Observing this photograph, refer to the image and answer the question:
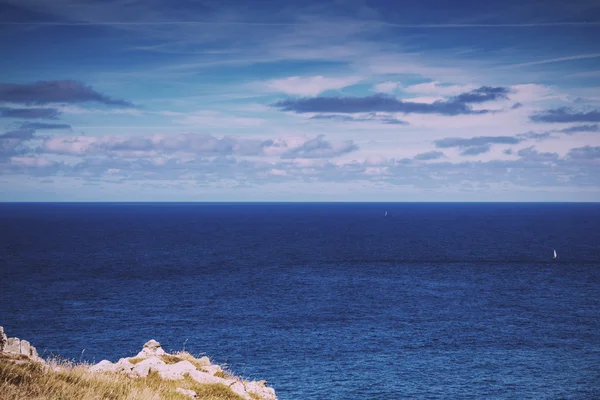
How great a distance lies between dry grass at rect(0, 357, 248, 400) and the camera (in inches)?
595

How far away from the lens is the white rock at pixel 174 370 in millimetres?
23520

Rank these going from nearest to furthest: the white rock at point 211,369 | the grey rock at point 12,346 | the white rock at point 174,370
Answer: the grey rock at point 12,346 → the white rock at point 174,370 → the white rock at point 211,369

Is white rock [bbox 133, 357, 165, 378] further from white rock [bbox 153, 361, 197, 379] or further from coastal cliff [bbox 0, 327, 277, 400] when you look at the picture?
white rock [bbox 153, 361, 197, 379]

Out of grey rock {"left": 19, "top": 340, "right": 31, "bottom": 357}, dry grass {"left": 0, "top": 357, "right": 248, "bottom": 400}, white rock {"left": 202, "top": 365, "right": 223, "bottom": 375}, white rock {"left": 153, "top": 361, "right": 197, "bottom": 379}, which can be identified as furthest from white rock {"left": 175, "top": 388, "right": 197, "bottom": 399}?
grey rock {"left": 19, "top": 340, "right": 31, "bottom": 357}

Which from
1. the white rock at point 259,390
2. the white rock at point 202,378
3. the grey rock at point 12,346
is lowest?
the white rock at point 259,390

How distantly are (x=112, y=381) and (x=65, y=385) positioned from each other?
9.60 ft

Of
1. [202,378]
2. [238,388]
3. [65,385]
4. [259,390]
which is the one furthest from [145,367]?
[65,385]

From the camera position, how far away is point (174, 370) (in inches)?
960

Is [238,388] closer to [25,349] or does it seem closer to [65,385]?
[65,385]

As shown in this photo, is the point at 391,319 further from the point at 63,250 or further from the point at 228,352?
the point at 63,250

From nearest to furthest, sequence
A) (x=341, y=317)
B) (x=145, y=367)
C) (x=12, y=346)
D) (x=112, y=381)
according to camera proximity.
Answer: (x=112, y=381) < (x=12, y=346) < (x=145, y=367) < (x=341, y=317)

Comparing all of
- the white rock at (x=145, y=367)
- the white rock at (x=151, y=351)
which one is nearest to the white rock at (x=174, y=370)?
the white rock at (x=145, y=367)

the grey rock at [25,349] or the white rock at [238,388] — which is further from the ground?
the grey rock at [25,349]

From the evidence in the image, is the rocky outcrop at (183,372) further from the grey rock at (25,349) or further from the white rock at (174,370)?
the grey rock at (25,349)
